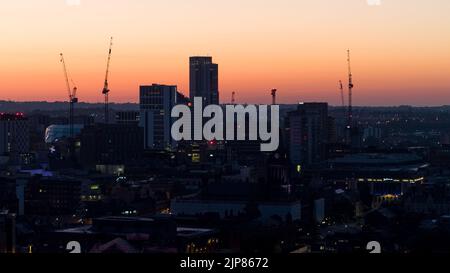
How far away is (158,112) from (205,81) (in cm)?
198

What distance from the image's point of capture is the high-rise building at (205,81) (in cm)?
3622

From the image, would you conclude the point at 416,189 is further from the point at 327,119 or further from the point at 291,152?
the point at 327,119

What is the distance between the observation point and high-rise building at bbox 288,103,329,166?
32.8 metres

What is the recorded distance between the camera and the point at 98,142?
30.6m

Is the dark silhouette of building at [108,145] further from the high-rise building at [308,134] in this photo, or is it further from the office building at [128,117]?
the high-rise building at [308,134]

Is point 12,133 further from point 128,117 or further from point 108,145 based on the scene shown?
point 108,145

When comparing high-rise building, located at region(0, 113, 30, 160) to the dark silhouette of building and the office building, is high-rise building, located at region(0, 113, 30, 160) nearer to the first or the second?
the office building

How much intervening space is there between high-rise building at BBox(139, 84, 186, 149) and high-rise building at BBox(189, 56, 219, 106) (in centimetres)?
68

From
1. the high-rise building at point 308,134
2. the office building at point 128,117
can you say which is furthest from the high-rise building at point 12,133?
the high-rise building at point 308,134

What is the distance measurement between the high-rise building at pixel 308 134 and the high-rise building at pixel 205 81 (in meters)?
2.97

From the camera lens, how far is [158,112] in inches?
1444

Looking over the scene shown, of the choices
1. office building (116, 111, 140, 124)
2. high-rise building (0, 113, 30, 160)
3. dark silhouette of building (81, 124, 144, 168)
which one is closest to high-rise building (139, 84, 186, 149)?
office building (116, 111, 140, 124)

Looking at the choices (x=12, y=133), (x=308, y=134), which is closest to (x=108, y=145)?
(x=12, y=133)
